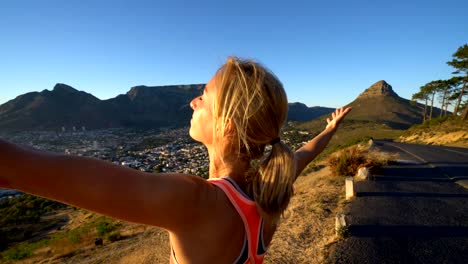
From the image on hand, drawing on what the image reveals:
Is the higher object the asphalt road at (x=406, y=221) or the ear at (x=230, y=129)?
the ear at (x=230, y=129)

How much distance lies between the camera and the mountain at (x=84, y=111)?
382 feet

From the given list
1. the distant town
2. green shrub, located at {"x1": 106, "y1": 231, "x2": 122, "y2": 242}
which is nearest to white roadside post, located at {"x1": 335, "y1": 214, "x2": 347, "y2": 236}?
green shrub, located at {"x1": 106, "y1": 231, "x2": 122, "y2": 242}

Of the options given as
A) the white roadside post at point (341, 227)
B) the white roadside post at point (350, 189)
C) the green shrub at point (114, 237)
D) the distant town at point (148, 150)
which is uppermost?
the white roadside post at point (350, 189)

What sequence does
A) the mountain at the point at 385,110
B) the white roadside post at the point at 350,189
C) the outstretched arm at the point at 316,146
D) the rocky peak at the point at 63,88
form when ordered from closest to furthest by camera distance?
the outstretched arm at the point at 316,146
the white roadside post at the point at 350,189
the mountain at the point at 385,110
the rocky peak at the point at 63,88

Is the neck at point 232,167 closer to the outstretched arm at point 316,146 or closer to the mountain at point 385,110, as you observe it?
the outstretched arm at point 316,146

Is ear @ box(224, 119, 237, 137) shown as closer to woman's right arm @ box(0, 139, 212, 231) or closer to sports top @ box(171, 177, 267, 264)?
sports top @ box(171, 177, 267, 264)

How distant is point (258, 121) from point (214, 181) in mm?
342

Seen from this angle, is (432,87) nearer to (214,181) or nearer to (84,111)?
(214,181)

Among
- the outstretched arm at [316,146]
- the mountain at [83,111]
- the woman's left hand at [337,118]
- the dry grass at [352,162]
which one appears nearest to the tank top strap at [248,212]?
the outstretched arm at [316,146]

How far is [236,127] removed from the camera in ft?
4.62

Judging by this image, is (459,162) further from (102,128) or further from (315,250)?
(102,128)

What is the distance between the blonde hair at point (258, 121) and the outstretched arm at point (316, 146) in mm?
688

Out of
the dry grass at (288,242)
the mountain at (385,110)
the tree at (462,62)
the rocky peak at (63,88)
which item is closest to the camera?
the dry grass at (288,242)

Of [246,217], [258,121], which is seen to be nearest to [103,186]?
[246,217]
